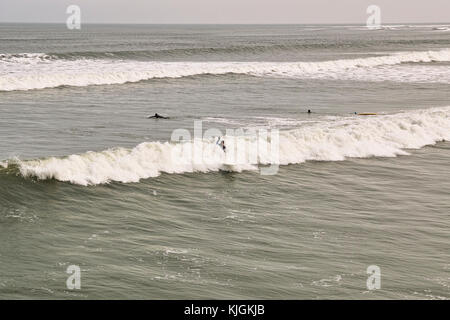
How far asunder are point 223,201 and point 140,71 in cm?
3996

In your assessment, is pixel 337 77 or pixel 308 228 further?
pixel 337 77

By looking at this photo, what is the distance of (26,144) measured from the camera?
2448 cm

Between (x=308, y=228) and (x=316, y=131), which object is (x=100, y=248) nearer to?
(x=308, y=228)

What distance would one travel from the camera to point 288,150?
25.3 metres

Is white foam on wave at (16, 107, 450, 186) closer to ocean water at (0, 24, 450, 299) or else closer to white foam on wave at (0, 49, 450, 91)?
ocean water at (0, 24, 450, 299)

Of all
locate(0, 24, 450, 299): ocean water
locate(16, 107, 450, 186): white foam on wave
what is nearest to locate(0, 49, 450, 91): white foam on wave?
locate(0, 24, 450, 299): ocean water

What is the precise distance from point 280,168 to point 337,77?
122 ft

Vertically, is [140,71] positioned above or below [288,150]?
above

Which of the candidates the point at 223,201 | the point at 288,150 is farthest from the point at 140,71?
the point at 223,201

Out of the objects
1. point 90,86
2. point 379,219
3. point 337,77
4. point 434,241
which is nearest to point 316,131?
point 379,219

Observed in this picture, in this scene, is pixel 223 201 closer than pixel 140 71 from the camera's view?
Yes

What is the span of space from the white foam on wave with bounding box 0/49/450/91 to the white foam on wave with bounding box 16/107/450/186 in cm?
2409

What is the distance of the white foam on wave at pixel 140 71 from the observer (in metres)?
48.9

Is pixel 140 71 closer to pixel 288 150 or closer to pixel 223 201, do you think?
pixel 288 150
